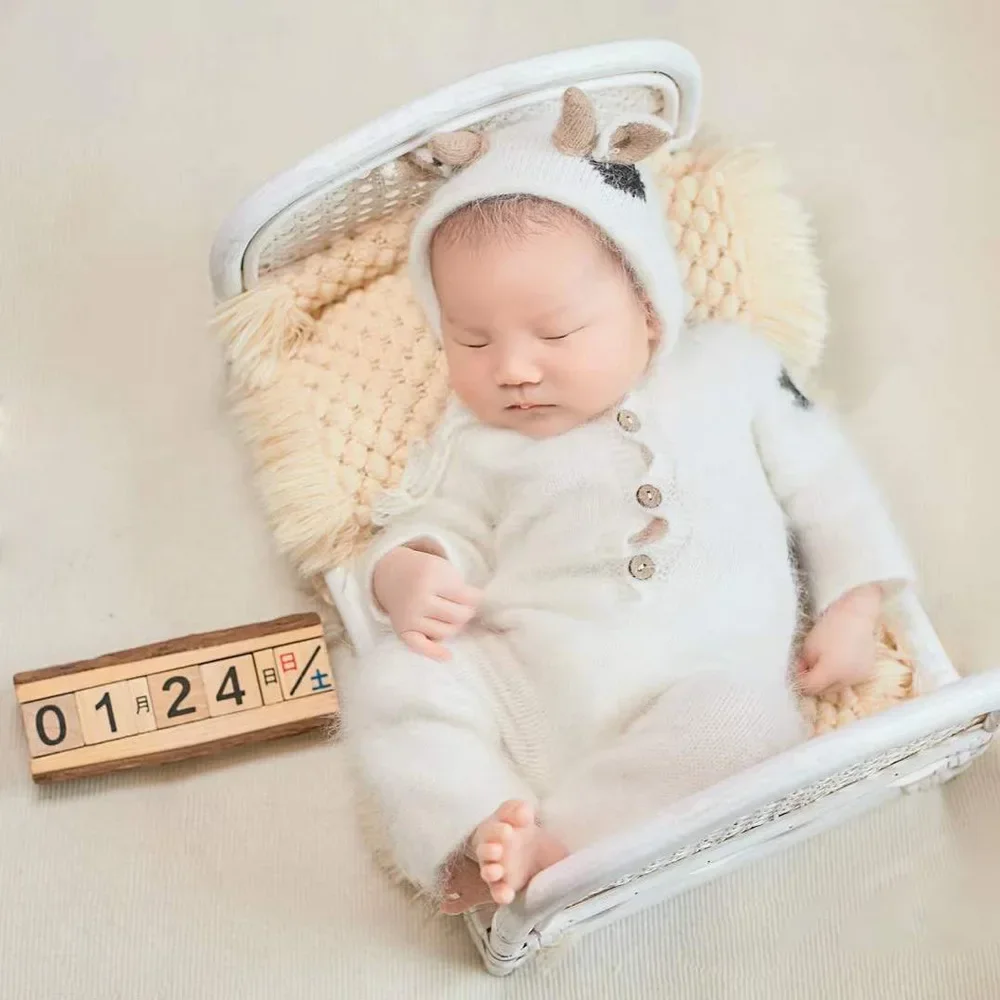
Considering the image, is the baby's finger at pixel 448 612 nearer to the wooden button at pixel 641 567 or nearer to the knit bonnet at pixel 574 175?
the wooden button at pixel 641 567

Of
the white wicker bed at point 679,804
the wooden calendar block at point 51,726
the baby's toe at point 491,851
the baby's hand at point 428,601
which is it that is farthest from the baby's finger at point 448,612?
the wooden calendar block at point 51,726

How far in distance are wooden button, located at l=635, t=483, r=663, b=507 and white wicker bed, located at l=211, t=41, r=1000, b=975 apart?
270 mm

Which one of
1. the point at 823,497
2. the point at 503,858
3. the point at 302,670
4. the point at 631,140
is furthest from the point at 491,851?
the point at 631,140

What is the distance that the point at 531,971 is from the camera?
45.0 inches

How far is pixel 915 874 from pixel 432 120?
0.82 metres

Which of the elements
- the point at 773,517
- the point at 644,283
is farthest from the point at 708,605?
the point at 644,283

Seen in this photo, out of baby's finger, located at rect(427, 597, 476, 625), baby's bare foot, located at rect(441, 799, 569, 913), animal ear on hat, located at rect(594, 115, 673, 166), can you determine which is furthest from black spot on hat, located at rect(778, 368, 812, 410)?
baby's bare foot, located at rect(441, 799, 569, 913)

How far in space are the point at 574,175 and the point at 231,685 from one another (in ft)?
1.87

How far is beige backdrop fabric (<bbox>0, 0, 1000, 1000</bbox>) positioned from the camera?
3.77ft

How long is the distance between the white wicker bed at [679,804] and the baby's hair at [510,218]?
0.35ft

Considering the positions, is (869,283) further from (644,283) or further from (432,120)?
(432,120)

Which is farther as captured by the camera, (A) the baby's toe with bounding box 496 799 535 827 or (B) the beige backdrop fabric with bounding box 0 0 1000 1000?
(B) the beige backdrop fabric with bounding box 0 0 1000 1000

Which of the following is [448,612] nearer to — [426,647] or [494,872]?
[426,647]

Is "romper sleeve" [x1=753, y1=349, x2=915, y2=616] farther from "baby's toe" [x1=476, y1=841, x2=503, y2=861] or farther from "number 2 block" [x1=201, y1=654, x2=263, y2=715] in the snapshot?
"number 2 block" [x1=201, y1=654, x2=263, y2=715]
